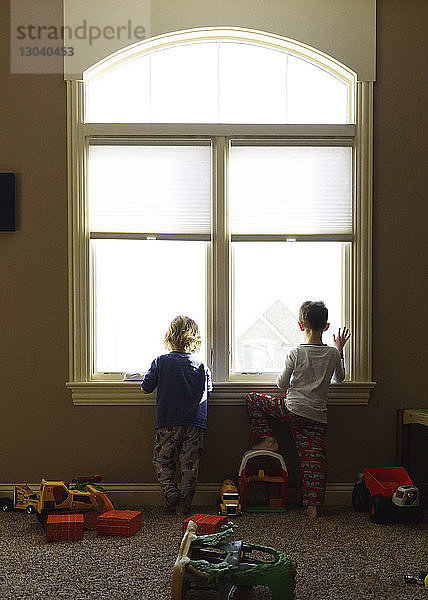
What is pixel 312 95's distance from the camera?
178 inches

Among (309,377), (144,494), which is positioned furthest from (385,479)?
(144,494)

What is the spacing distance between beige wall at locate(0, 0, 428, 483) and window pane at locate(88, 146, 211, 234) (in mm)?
241

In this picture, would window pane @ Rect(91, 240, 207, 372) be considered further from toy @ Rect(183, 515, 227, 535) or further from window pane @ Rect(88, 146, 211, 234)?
toy @ Rect(183, 515, 227, 535)

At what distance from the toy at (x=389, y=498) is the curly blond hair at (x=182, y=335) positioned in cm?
127

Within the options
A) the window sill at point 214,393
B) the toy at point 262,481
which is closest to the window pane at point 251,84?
the window sill at point 214,393

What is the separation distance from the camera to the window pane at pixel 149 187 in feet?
14.7

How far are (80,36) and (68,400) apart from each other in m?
2.24

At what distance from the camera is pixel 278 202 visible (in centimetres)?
449

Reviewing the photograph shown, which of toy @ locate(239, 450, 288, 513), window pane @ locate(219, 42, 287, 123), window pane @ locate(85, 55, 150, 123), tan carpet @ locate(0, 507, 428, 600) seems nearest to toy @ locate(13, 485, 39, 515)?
tan carpet @ locate(0, 507, 428, 600)

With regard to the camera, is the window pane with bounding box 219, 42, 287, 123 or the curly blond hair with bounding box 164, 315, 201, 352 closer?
the curly blond hair with bounding box 164, 315, 201, 352

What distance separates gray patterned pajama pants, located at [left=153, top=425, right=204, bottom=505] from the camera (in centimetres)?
422

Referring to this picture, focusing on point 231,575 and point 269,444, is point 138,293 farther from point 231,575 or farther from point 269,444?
point 231,575

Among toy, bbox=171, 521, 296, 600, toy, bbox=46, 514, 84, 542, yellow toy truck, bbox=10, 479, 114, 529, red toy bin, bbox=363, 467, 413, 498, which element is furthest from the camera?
red toy bin, bbox=363, 467, 413, 498

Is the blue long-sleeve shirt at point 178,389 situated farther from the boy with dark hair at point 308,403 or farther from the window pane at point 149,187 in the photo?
the window pane at point 149,187
